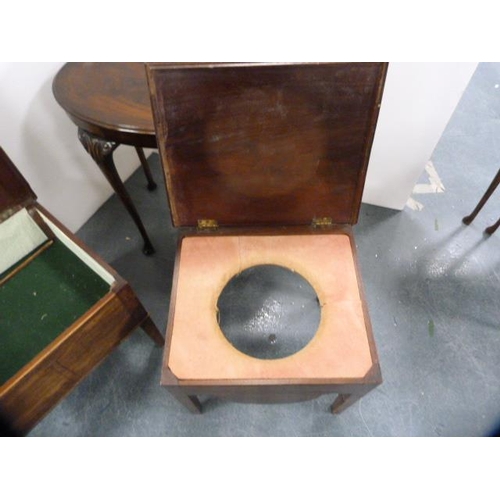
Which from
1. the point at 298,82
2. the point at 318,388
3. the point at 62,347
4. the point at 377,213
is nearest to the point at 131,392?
the point at 62,347

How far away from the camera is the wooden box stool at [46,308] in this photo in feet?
2.54

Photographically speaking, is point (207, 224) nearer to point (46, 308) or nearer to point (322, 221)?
point (322, 221)

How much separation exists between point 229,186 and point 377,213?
0.97 meters

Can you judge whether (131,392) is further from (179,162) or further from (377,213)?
(377,213)

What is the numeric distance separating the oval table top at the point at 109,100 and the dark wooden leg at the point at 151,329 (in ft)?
1.64

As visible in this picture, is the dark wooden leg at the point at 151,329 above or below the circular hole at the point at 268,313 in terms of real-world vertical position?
above

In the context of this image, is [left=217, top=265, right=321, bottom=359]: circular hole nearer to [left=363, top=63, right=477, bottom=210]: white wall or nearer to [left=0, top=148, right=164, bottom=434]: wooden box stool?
[left=0, top=148, right=164, bottom=434]: wooden box stool

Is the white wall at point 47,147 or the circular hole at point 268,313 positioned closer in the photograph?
the white wall at point 47,147

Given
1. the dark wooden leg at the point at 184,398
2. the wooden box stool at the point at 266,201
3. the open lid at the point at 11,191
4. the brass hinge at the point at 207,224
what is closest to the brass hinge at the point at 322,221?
the wooden box stool at the point at 266,201

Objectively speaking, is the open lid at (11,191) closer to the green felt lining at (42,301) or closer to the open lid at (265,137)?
the green felt lining at (42,301)

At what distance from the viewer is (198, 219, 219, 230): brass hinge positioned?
880mm

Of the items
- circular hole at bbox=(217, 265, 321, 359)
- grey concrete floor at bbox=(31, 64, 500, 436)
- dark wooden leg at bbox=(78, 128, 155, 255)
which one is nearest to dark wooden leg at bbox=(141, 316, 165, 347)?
grey concrete floor at bbox=(31, 64, 500, 436)

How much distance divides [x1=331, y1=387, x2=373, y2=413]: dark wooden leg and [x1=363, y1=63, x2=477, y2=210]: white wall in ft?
2.92

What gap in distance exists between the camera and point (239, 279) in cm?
137
